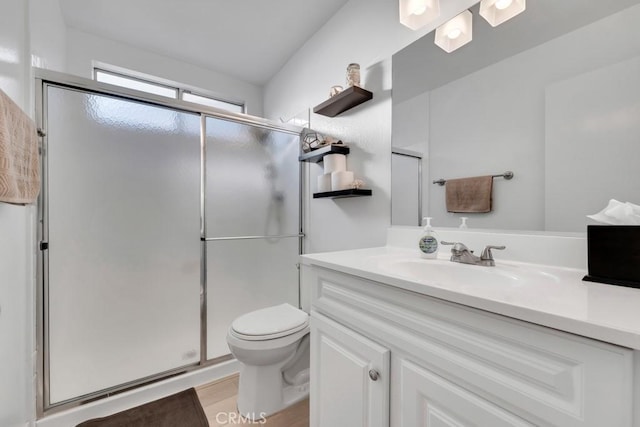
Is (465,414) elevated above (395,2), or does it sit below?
below

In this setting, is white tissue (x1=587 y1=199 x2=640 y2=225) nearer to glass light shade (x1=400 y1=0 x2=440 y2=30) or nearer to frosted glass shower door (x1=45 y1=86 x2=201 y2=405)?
glass light shade (x1=400 y1=0 x2=440 y2=30)

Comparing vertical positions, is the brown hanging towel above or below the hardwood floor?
above

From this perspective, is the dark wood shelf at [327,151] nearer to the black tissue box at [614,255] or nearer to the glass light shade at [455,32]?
the glass light shade at [455,32]

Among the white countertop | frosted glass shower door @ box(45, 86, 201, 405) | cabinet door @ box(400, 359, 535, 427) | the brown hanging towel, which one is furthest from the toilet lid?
the brown hanging towel

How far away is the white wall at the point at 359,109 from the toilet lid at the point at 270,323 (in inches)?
21.3

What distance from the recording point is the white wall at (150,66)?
2.05 meters

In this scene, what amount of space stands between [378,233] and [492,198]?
61 centimetres

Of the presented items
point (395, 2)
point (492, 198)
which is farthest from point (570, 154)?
point (395, 2)

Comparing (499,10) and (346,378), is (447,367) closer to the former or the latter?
(346,378)

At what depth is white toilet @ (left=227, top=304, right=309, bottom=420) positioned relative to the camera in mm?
1343

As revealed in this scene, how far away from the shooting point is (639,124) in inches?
29.5

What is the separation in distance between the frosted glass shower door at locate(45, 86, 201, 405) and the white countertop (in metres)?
1.26

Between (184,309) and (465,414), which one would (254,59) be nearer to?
(184,309)

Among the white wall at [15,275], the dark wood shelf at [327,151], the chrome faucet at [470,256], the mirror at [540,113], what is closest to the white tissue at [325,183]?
the dark wood shelf at [327,151]
